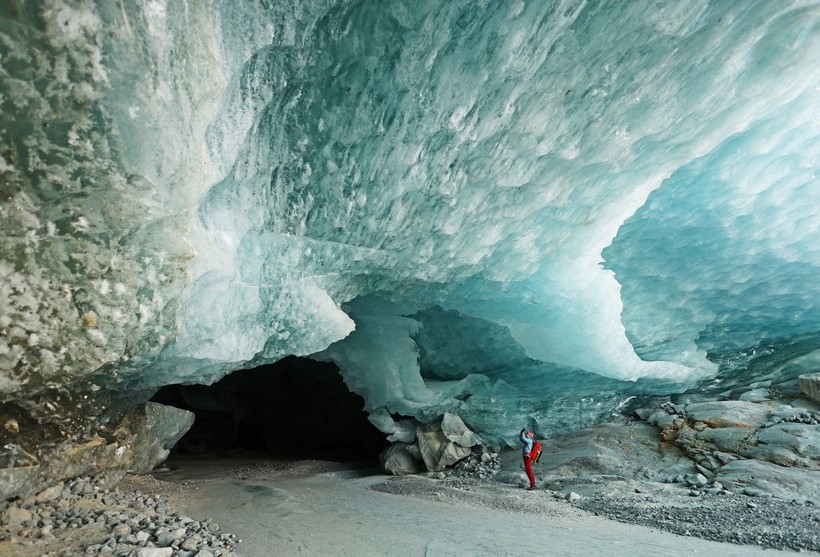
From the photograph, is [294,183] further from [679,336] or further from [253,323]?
[679,336]

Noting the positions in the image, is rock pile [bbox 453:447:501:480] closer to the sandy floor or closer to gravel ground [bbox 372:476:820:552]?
gravel ground [bbox 372:476:820:552]

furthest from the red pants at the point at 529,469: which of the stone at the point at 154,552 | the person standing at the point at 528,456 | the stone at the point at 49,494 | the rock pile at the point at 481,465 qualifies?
the stone at the point at 49,494

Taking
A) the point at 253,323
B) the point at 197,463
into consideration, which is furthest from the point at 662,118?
the point at 197,463

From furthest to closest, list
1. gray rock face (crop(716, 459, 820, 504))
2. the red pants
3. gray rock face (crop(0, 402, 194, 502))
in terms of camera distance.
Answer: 1. the red pants
2. gray rock face (crop(716, 459, 820, 504))
3. gray rock face (crop(0, 402, 194, 502))

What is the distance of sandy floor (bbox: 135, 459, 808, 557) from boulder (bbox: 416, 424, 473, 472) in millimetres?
1104

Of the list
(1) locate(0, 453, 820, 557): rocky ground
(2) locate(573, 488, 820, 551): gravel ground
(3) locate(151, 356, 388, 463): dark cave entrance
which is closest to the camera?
(1) locate(0, 453, 820, 557): rocky ground

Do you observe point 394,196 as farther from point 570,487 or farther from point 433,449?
point 433,449

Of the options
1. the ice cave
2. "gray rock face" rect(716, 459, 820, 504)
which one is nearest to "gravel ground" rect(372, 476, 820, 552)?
"gray rock face" rect(716, 459, 820, 504)

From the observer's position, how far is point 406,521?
5.11 m

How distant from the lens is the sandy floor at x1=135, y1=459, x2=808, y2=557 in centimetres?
416

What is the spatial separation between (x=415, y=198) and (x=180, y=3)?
321 cm

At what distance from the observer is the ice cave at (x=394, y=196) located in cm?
297

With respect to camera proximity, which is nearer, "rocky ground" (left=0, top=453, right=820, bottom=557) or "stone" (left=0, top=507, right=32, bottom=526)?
"rocky ground" (left=0, top=453, right=820, bottom=557)

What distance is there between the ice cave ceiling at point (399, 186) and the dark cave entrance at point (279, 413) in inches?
185
